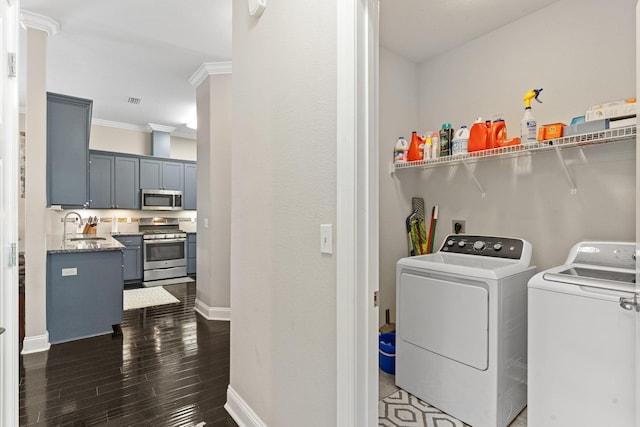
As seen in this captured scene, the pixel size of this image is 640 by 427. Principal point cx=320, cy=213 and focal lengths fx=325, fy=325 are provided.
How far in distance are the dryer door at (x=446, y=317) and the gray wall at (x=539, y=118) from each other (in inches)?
29.0

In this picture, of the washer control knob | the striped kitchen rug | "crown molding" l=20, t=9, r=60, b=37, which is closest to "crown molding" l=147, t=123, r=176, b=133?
the striped kitchen rug

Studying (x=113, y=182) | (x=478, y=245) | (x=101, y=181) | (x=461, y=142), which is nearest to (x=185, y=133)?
(x=113, y=182)

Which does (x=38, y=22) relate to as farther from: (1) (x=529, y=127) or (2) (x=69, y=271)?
(1) (x=529, y=127)

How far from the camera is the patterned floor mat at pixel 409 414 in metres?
1.91

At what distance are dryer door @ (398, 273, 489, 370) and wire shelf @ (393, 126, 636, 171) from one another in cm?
97

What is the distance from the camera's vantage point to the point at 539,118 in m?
2.30

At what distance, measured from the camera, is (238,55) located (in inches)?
75.9

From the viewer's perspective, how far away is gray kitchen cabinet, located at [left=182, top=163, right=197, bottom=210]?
20.3 ft

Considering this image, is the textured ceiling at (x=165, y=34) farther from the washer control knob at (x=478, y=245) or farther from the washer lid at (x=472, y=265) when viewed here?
the washer lid at (x=472, y=265)

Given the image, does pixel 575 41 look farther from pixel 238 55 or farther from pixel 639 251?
pixel 238 55

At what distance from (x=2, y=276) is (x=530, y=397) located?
2520 millimetres

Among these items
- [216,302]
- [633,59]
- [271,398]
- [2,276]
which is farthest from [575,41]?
[216,302]

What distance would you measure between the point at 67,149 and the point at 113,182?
2524 mm

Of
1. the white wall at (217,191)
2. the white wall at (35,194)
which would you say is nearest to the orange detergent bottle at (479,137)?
the white wall at (217,191)
